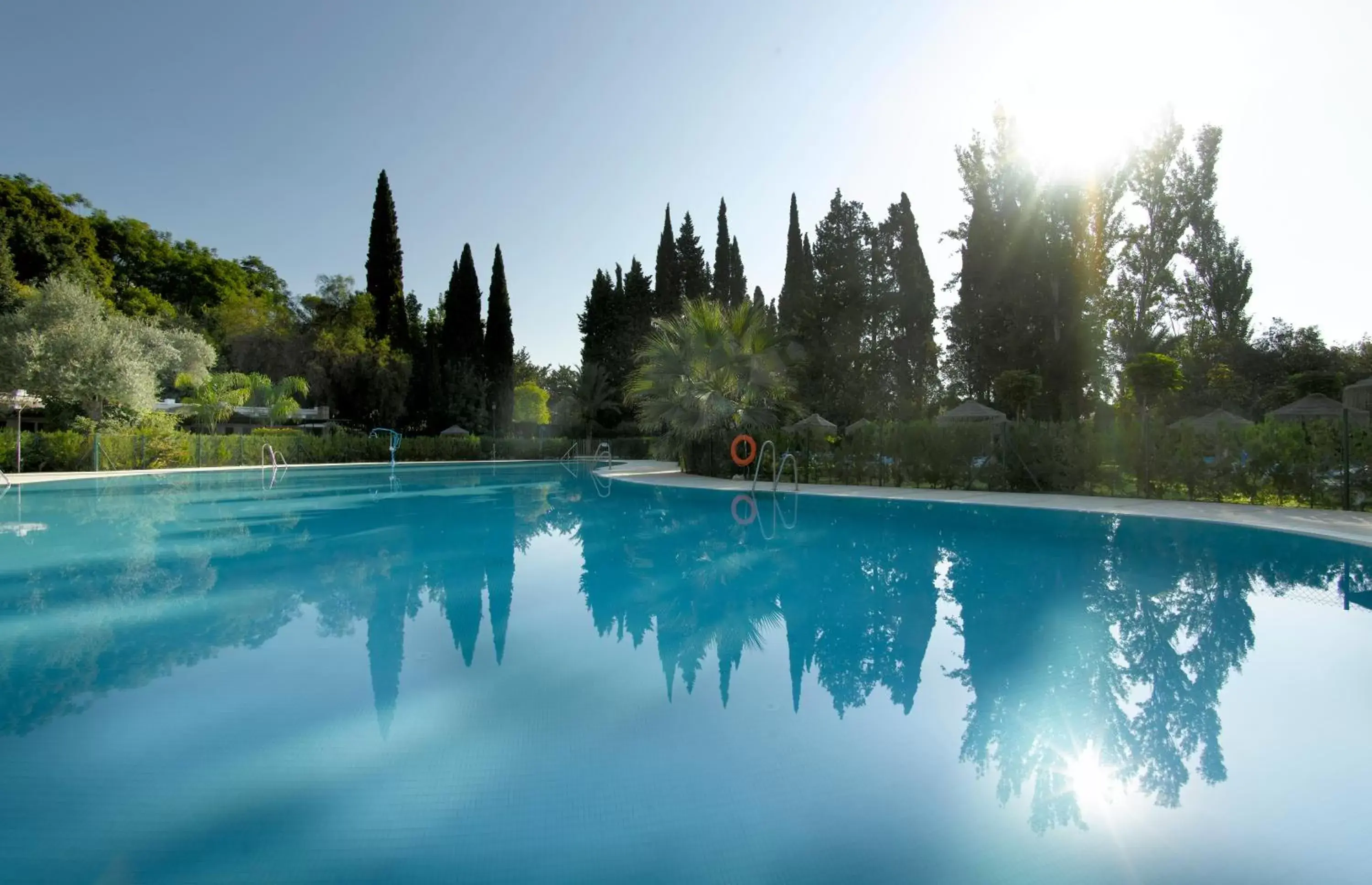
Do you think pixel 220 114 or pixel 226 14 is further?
pixel 220 114

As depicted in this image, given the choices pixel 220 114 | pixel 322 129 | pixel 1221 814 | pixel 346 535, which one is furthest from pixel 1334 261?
pixel 220 114

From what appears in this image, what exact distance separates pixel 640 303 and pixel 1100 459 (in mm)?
27577

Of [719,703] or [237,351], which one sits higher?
[237,351]

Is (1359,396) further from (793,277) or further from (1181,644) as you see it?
(793,277)

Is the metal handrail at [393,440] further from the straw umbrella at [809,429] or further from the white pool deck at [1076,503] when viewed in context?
the straw umbrella at [809,429]

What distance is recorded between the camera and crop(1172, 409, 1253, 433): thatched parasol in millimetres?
13891

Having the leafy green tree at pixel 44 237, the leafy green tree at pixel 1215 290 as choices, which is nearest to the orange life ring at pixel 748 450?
the leafy green tree at pixel 1215 290

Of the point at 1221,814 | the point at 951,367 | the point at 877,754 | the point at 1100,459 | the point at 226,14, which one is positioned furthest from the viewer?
the point at 951,367

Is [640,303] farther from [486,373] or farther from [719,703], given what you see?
[719,703]

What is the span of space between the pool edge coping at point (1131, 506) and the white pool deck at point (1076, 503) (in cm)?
1

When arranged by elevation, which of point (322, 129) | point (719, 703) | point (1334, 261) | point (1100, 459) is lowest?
point (719, 703)

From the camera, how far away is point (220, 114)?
21.5m

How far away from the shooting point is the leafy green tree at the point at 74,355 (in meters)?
22.3

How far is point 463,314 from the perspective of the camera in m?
39.0
